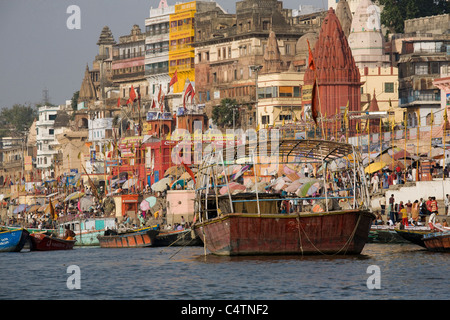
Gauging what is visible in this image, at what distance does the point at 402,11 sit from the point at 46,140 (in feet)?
205

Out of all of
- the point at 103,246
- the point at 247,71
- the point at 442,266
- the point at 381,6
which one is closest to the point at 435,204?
the point at 442,266

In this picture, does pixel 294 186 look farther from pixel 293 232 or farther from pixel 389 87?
pixel 389 87

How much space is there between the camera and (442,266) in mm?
38656

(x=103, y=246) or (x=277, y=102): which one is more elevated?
(x=277, y=102)

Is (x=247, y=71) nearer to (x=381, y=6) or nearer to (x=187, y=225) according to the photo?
(x=381, y=6)

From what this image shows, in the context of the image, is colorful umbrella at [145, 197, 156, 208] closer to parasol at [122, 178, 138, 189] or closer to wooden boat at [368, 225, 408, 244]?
parasol at [122, 178, 138, 189]

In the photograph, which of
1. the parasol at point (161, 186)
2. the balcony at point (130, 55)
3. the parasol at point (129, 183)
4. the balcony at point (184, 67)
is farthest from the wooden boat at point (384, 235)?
the balcony at point (130, 55)

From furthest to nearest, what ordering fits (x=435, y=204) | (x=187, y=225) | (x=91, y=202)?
(x=91, y=202), (x=187, y=225), (x=435, y=204)

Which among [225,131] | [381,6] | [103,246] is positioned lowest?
[103,246]

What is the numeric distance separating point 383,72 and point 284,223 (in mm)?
Result: 58576

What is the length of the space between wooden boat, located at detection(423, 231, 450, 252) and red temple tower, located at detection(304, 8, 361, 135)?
47.4 m

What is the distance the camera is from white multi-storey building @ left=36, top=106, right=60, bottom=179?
500 ft

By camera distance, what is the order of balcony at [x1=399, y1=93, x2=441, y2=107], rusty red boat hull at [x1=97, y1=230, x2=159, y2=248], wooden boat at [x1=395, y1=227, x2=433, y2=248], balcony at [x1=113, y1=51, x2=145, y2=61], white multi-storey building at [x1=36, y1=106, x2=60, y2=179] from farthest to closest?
white multi-storey building at [x1=36, y1=106, x2=60, y2=179], balcony at [x1=113, y1=51, x2=145, y2=61], balcony at [x1=399, y1=93, x2=441, y2=107], rusty red boat hull at [x1=97, y1=230, x2=159, y2=248], wooden boat at [x1=395, y1=227, x2=433, y2=248]

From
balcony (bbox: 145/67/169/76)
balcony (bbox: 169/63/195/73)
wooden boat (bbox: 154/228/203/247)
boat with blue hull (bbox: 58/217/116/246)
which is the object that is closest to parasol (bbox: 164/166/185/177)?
boat with blue hull (bbox: 58/217/116/246)
